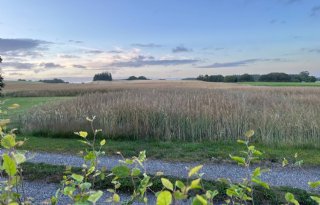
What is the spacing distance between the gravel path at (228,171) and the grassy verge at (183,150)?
0.51 metres

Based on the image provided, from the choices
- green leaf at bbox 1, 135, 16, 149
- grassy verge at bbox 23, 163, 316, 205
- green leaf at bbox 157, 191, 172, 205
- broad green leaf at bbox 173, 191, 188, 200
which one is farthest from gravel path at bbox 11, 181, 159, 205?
green leaf at bbox 157, 191, 172, 205

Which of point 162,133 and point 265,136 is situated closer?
point 265,136

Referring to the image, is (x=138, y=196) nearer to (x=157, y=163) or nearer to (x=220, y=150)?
(x=157, y=163)

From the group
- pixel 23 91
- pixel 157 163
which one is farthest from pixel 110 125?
pixel 23 91

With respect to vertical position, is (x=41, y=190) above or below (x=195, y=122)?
below

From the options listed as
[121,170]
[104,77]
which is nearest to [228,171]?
[121,170]

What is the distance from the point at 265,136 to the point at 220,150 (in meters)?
2.03

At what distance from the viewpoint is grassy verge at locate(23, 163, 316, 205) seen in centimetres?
650

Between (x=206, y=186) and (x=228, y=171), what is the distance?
1.90 m

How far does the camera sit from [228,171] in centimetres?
858

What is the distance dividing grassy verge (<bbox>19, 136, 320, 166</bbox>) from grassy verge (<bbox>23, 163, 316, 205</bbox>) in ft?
8.10

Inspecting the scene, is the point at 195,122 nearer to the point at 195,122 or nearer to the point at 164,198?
the point at 195,122

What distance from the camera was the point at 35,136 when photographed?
1421 cm

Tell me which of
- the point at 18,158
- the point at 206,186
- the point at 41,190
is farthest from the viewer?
the point at 41,190
